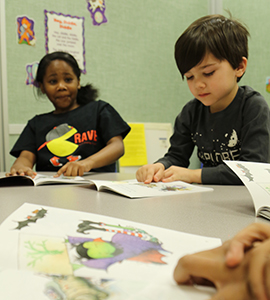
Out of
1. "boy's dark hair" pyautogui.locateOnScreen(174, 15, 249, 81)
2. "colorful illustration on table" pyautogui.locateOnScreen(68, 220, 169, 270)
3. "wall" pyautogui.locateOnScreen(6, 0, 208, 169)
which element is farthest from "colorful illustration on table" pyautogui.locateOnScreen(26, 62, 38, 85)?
"colorful illustration on table" pyautogui.locateOnScreen(68, 220, 169, 270)

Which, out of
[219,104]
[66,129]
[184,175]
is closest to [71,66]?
[66,129]

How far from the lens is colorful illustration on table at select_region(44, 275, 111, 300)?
0.61 ft

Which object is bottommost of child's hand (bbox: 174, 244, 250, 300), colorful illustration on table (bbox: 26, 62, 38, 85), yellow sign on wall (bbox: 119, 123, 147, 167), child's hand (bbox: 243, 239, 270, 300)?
yellow sign on wall (bbox: 119, 123, 147, 167)

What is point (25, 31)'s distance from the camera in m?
1.61

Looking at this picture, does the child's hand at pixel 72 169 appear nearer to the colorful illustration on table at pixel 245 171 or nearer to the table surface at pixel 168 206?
the table surface at pixel 168 206

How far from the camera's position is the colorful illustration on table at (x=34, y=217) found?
33cm

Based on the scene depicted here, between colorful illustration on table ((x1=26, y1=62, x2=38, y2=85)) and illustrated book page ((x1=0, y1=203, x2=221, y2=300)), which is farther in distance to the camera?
colorful illustration on table ((x1=26, y1=62, x2=38, y2=85))

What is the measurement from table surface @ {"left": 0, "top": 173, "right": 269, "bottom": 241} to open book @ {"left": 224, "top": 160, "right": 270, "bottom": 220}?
0.06ft

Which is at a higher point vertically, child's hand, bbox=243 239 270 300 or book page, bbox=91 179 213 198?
child's hand, bbox=243 239 270 300

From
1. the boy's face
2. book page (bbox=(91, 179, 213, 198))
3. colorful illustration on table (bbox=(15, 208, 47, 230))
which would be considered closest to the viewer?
colorful illustration on table (bbox=(15, 208, 47, 230))

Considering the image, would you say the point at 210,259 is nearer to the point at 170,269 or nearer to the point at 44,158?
the point at 170,269

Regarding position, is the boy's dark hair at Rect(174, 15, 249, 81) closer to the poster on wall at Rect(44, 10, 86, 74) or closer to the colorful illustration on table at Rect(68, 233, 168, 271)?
the colorful illustration on table at Rect(68, 233, 168, 271)

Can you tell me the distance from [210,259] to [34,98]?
1.58 m

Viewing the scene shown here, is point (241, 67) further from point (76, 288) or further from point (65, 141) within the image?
point (76, 288)
